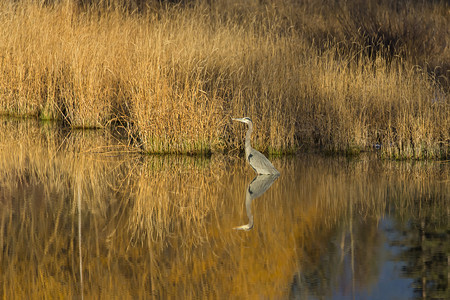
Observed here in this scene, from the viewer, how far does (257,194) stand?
862 centimetres

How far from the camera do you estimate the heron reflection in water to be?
8.06 metres

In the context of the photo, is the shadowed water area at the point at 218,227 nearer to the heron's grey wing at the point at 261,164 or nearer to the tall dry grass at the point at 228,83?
the heron's grey wing at the point at 261,164

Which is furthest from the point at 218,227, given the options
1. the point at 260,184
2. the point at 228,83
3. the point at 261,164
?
the point at 228,83

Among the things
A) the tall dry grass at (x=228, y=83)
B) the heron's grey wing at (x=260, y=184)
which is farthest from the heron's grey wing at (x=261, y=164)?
the tall dry grass at (x=228, y=83)

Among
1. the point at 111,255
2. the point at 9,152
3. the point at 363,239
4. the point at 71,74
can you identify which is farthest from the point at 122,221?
the point at 71,74

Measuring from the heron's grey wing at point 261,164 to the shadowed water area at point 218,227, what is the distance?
0.14 meters

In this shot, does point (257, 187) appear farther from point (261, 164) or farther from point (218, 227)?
point (218, 227)

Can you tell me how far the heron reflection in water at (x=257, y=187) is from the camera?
8056mm

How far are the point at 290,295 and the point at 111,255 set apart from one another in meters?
1.70

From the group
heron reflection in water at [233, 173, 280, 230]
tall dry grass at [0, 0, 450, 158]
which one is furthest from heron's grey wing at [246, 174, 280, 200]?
tall dry grass at [0, 0, 450, 158]

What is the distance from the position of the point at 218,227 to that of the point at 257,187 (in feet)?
5.62

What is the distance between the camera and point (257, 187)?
352 inches

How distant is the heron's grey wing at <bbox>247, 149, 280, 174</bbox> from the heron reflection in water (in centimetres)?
7

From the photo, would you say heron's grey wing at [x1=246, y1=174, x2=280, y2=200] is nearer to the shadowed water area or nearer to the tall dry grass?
the shadowed water area
